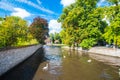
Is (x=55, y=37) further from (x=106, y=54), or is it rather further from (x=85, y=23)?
(x=106, y=54)

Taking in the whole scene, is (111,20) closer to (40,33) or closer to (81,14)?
(81,14)

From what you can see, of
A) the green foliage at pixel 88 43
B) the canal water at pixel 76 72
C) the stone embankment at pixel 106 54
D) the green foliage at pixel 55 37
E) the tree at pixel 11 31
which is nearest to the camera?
the canal water at pixel 76 72

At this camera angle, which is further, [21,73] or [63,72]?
[63,72]

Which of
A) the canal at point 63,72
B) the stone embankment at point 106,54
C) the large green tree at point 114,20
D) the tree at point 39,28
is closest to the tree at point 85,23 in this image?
the stone embankment at point 106,54

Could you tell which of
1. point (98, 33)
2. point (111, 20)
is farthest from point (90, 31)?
point (111, 20)

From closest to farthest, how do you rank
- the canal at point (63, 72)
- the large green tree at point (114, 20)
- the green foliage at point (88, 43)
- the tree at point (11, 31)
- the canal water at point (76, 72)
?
the canal at point (63, 72), the canal water at point (76, 72), the large green tree at point (114, 20), the tree at point (11, 31), the green foliage at point (88, 43)

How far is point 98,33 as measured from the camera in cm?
4925

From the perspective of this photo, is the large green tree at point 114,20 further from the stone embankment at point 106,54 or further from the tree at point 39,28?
the tree at point 39,28

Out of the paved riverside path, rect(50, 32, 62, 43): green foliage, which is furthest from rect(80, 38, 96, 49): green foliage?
rect(50, 32, 62, 43): green foliage

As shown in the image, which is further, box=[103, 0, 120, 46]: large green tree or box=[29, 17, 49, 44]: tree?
box=[29, 17, 49, 44]: tree

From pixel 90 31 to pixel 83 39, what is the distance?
13.5 feet

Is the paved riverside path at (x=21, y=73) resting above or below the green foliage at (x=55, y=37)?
below

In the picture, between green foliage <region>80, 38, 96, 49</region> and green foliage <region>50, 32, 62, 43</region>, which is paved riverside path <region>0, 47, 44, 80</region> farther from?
green foliage <region>50, 32, 62, 43</region>

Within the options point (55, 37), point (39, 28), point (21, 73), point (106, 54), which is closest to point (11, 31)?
point (106, 54)
